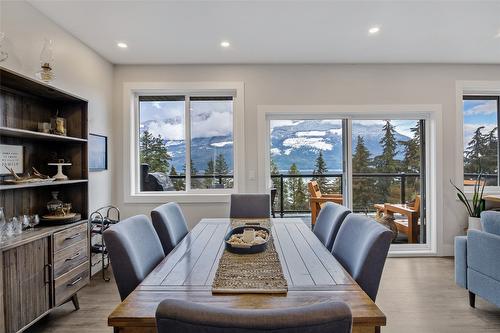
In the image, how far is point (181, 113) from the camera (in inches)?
158

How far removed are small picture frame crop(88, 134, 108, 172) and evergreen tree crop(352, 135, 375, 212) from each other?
341 centimetres

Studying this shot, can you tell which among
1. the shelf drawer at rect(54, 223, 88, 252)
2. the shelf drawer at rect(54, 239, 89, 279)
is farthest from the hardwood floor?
the shelf drawer at rect(54, 223, 88, 252)

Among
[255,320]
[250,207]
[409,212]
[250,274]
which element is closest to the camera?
[255,320]

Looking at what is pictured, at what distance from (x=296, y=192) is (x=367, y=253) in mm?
2800

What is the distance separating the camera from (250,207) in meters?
3.08

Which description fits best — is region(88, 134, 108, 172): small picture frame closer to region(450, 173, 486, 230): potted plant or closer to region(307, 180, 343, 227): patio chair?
region(307, 180, 343, 227): patio chair

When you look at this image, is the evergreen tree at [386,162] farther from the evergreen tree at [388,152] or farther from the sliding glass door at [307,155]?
the sliding glass door at [307,155]

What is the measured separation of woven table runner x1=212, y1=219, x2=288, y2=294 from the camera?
1230 millimetres

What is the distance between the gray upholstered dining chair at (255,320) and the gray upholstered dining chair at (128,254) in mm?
840

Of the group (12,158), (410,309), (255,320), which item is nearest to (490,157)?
(410,309)

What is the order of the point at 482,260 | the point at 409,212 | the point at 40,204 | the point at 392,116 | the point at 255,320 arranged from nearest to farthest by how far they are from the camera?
→ the point at 255,320 < the point at 482,260 < the point at 40,204 < the point at 392,116 < the point at 409,212

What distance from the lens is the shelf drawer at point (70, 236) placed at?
2.13 m

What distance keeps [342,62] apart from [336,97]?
0.48 metres

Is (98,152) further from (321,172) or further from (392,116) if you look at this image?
(392,116)
